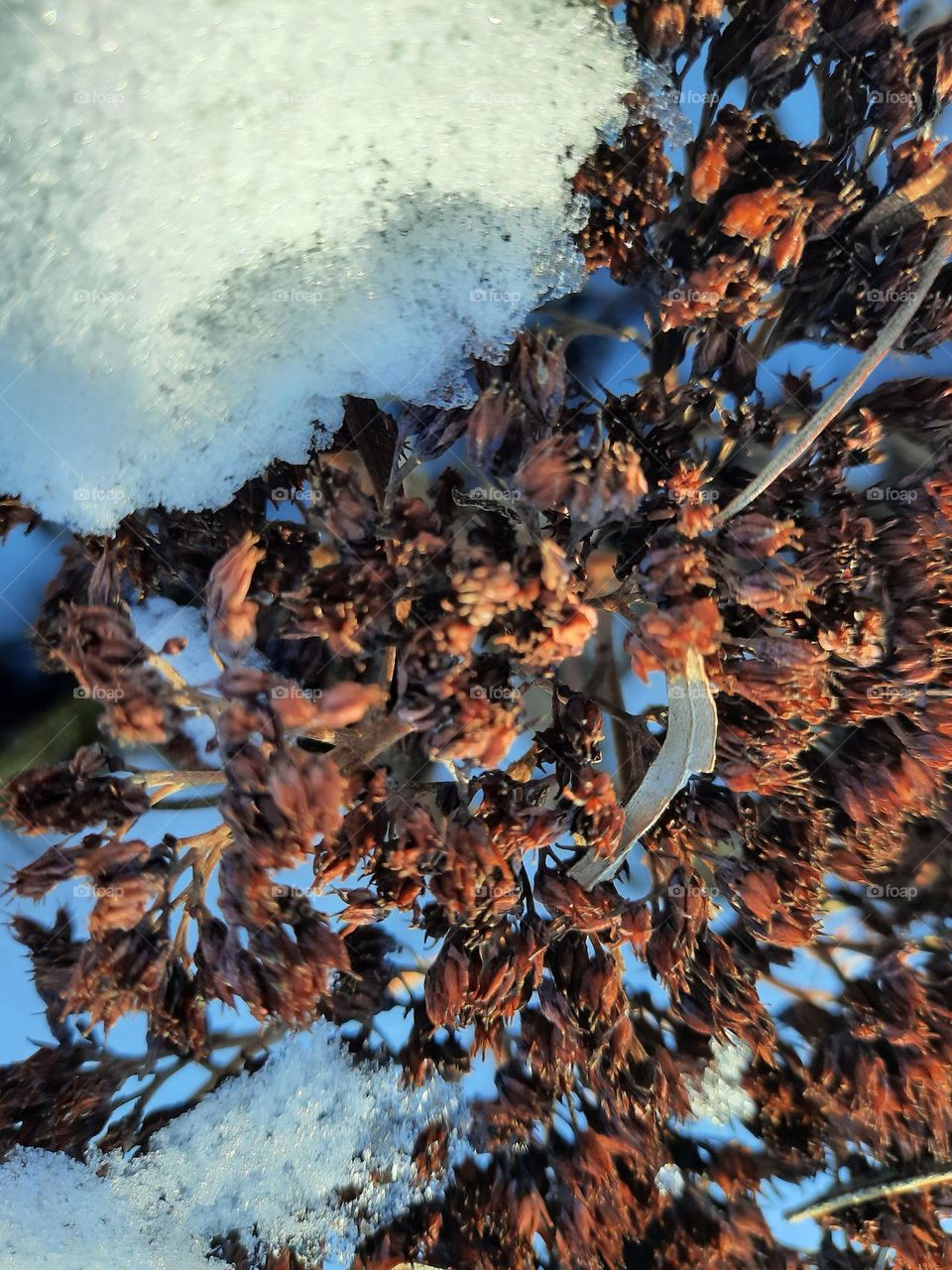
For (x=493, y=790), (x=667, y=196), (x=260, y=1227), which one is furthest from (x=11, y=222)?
(x=260, y=1227)

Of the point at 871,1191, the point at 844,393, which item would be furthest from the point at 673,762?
the point at 871,1191

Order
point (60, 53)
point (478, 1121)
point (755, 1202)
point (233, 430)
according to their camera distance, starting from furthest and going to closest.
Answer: point (755, 1202) → point (478, 1121) → point (233, 430) → point (60, 53)

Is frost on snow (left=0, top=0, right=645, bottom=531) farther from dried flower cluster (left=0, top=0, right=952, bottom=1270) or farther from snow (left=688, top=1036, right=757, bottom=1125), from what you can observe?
snow (left=688, top=1036, right=757, bottom=1125)

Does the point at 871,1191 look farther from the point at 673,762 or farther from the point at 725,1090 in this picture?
the point at 673,762

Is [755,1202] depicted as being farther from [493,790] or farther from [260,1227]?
[493,790]

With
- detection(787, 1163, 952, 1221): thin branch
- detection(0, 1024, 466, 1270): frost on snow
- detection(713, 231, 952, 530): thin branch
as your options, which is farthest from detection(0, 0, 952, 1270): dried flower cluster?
detection(0, 1024, 466, 1270): frost on snow
